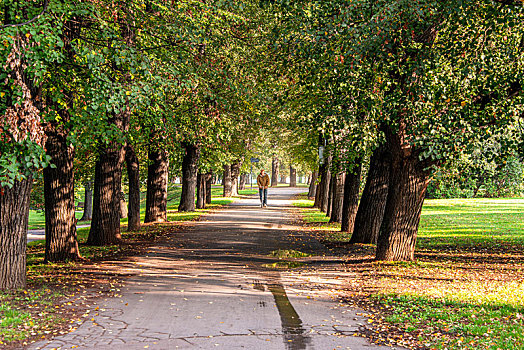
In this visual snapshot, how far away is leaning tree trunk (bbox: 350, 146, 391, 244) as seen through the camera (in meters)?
15.3

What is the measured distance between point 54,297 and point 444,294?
6.40 meters

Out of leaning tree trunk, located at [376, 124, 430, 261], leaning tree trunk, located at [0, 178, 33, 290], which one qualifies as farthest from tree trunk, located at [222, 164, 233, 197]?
leaning tree trunk, located at [0, 178, 33, 290]

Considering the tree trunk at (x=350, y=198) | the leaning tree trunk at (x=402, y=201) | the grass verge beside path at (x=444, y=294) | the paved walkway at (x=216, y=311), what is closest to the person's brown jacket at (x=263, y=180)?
the tree trunk at (x=350, y=198)

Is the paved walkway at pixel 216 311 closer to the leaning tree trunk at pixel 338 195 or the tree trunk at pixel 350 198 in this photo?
the tree trunk at pixel 350 198

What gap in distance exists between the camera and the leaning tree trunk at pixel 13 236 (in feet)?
28.0

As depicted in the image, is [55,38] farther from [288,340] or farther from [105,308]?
[288,340]

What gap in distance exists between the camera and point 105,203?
595 inches

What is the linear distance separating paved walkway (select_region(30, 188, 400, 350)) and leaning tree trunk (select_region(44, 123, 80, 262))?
1451 mm

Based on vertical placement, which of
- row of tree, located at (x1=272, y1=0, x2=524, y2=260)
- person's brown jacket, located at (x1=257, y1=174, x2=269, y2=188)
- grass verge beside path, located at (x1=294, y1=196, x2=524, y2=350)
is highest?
row of tree, located at (x1=272, y1=0, x2=524, y2=260)

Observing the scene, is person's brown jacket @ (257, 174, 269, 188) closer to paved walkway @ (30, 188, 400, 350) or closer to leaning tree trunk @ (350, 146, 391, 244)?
leaning tree trunk @ (350, 146, 391, 244)

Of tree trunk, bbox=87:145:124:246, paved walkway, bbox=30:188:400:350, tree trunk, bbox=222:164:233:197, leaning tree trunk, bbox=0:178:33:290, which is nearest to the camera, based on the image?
paved walkway, bbox=30:188:400:350

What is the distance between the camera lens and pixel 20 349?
5.75 metres

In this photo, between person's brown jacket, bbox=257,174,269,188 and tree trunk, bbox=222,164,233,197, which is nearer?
person's brown jacket, bbox=257,174,269,188

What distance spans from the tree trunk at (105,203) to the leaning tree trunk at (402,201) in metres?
7.87
